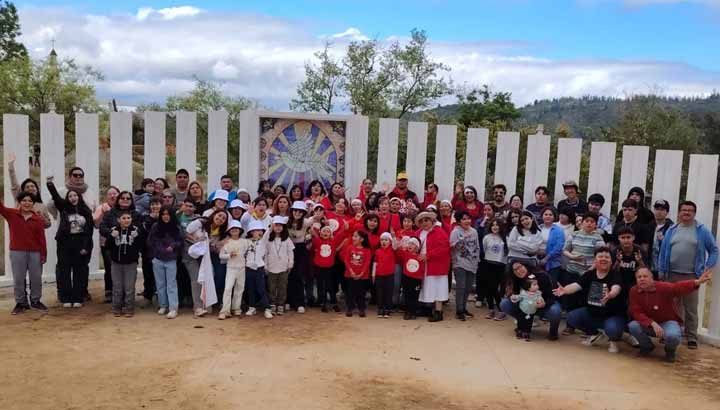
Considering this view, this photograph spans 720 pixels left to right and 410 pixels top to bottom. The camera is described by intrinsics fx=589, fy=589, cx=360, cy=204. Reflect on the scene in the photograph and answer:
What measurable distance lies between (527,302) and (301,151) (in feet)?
12.3

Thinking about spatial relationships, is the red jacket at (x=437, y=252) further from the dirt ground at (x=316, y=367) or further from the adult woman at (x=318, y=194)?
the adult woman at (x=318, y=194)

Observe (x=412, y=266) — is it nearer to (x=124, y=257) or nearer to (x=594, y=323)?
(x=594, y=323)

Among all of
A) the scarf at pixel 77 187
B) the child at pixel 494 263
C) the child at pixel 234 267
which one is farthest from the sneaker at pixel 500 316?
the scarf at pixel 77 187

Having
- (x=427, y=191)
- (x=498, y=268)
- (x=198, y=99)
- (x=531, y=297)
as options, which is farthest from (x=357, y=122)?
(x=198, y=99)

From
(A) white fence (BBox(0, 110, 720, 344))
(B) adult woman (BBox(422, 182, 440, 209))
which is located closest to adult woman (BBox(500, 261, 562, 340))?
(B) adult woman (BBox(422, 182, 440, 209))

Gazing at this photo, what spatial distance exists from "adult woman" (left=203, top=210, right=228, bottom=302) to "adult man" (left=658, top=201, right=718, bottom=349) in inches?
191

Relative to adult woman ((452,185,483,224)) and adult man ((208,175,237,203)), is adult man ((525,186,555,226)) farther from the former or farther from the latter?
adult man ((208,175,237,203))

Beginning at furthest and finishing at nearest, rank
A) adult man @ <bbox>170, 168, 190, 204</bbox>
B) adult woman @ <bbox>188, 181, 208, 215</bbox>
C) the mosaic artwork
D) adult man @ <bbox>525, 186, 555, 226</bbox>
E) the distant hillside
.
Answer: the distant hillside
the mosaic artwork
adult man @ <bbox>525, 186, 555, 226</bbox>
adult man @ <bbox>170, 168, 190, 204</bbox>
adult woman @ <bbox>188, 181, 208, 215</bbox>

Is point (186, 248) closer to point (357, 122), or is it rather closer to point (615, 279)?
point (357, 122)

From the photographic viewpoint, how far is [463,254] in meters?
7.02

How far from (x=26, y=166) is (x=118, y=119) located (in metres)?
1.29

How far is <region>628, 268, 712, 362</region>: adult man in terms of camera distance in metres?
5.79

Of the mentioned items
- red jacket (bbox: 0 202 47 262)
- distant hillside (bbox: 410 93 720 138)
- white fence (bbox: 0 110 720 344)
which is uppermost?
distant hillside (bbox: 410 93 720 138)

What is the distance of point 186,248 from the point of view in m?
6.73
